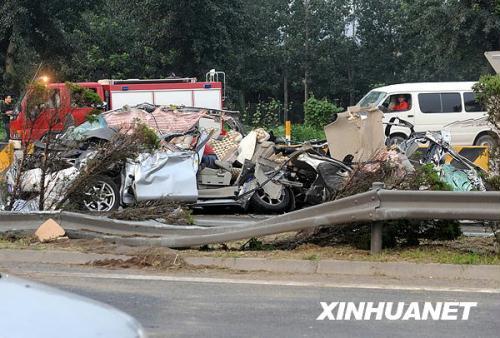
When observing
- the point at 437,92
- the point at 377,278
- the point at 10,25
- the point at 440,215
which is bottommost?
the point at 377,278

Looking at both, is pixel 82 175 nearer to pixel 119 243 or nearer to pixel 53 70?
pixel 119 243

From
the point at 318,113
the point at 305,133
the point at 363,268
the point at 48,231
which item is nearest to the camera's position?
the point at 363,268

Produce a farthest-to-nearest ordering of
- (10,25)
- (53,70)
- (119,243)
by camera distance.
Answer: (53,70) → (10,25) → (119,243)

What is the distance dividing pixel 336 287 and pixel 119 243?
2707 mm

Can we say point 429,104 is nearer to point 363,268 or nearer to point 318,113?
point 318,113

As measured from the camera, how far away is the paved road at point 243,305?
4996 mm

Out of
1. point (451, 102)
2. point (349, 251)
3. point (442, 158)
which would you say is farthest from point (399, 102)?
point (349, 251)

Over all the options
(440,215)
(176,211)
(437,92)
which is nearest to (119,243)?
(176,211)

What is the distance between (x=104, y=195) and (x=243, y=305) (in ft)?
16.1

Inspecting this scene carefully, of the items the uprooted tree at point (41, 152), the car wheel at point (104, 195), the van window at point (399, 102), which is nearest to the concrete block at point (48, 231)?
the uprooted tree at point (41, 152)

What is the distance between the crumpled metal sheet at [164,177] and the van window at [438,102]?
1275 centimetres

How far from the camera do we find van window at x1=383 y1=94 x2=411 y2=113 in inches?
835

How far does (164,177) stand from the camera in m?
10.1

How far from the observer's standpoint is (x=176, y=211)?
27.5ft
